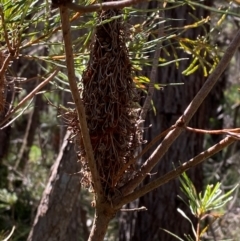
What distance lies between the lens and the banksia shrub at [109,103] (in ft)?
3.33

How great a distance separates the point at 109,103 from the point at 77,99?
7.3 inches

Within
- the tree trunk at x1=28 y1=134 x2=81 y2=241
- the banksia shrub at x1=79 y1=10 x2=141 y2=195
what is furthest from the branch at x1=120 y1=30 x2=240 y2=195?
the tree trunk at x1=28 y1=134 x2=81 y2=241

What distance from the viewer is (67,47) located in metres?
0.76

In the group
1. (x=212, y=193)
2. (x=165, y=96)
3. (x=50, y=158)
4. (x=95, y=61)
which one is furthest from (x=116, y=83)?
(x=50, y=158)

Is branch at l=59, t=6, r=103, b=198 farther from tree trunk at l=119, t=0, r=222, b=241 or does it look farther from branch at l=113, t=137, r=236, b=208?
tree trunk at l=119, t=0, r=222, b=241

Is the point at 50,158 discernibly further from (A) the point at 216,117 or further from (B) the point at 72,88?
(B) the point at 72,88

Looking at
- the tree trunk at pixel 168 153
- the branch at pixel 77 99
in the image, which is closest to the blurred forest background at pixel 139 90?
the tree trunk at pixel 168 153

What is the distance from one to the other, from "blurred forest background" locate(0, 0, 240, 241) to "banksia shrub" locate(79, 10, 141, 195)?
0.04m

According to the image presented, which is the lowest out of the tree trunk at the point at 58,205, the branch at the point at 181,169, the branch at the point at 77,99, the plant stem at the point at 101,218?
the tree trunk at the point at 58,205

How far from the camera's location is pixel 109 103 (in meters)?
1.03

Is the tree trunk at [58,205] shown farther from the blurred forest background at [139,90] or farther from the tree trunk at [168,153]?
the tree trunk at [168,153]

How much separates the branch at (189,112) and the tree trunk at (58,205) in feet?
4.07

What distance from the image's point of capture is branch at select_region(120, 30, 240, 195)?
96cm

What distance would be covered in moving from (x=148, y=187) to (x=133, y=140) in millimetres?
97
